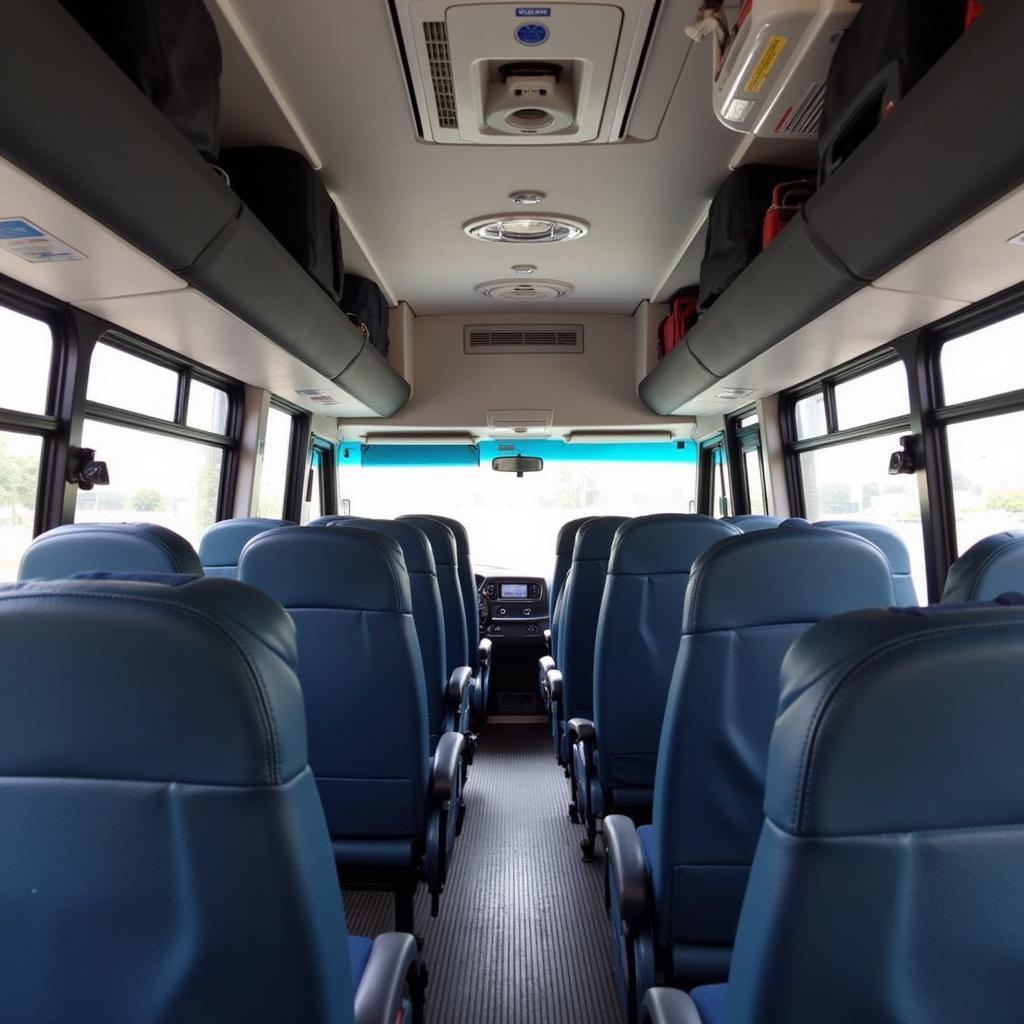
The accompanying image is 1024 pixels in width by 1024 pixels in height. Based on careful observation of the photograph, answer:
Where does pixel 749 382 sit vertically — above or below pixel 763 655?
above

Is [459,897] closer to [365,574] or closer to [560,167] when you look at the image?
[365,574]

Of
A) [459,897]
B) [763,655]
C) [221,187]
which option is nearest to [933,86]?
[763,655]

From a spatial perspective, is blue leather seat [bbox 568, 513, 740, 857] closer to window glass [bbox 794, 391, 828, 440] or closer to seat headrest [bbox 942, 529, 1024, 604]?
seat headrest [bbox 942, 529, 1024, 604]

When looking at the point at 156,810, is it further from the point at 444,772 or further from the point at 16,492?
the point at 16,492

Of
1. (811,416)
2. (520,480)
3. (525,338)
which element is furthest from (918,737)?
(520,480)

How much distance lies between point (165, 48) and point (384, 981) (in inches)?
102

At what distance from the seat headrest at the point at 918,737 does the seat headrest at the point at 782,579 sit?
81 cm

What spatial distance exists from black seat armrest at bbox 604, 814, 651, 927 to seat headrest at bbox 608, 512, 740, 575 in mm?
1008

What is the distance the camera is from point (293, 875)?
0.89 meters

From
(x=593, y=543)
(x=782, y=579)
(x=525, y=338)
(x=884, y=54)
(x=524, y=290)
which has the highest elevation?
(x=524, y=290)

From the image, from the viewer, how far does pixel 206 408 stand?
16.6 feet

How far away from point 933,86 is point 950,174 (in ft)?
0.77

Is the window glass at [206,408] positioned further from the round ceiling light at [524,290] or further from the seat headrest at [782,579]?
the seat headrest at [782,579]

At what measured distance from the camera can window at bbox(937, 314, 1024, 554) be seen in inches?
125
